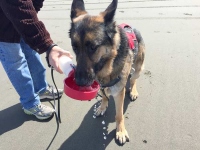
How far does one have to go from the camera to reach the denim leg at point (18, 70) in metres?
2.54

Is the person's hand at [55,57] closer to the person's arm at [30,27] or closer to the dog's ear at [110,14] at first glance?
the person's arm at [30,27]

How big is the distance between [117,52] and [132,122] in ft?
3.21

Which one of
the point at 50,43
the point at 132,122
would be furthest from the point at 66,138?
the point at 50,43

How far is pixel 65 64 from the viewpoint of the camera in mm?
2043

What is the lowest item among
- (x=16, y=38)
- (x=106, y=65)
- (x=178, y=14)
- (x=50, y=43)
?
(x=178, y=14)

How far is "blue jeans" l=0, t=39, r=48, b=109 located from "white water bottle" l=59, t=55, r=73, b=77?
828 mm

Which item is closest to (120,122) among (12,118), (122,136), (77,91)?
(122,136)

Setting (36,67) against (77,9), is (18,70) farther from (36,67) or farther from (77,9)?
(77,9)

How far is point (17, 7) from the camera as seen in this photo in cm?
194

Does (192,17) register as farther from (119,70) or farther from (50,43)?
(50,43)

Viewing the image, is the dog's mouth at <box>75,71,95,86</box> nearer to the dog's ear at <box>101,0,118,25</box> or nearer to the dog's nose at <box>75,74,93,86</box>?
the dog's nose at <box>75,74,93,86</box>

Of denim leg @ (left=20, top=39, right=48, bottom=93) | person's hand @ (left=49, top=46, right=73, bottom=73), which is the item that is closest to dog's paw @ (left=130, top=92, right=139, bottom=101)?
denim leg @ (left=20, top=39, right=48, bottom=93)

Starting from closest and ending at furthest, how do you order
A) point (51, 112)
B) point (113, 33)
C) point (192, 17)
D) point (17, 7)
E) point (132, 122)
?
point (17, 7), point (113, 33), point (132, 122), point (51, 112), point (192, 17)

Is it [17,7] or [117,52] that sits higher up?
[17,7]
